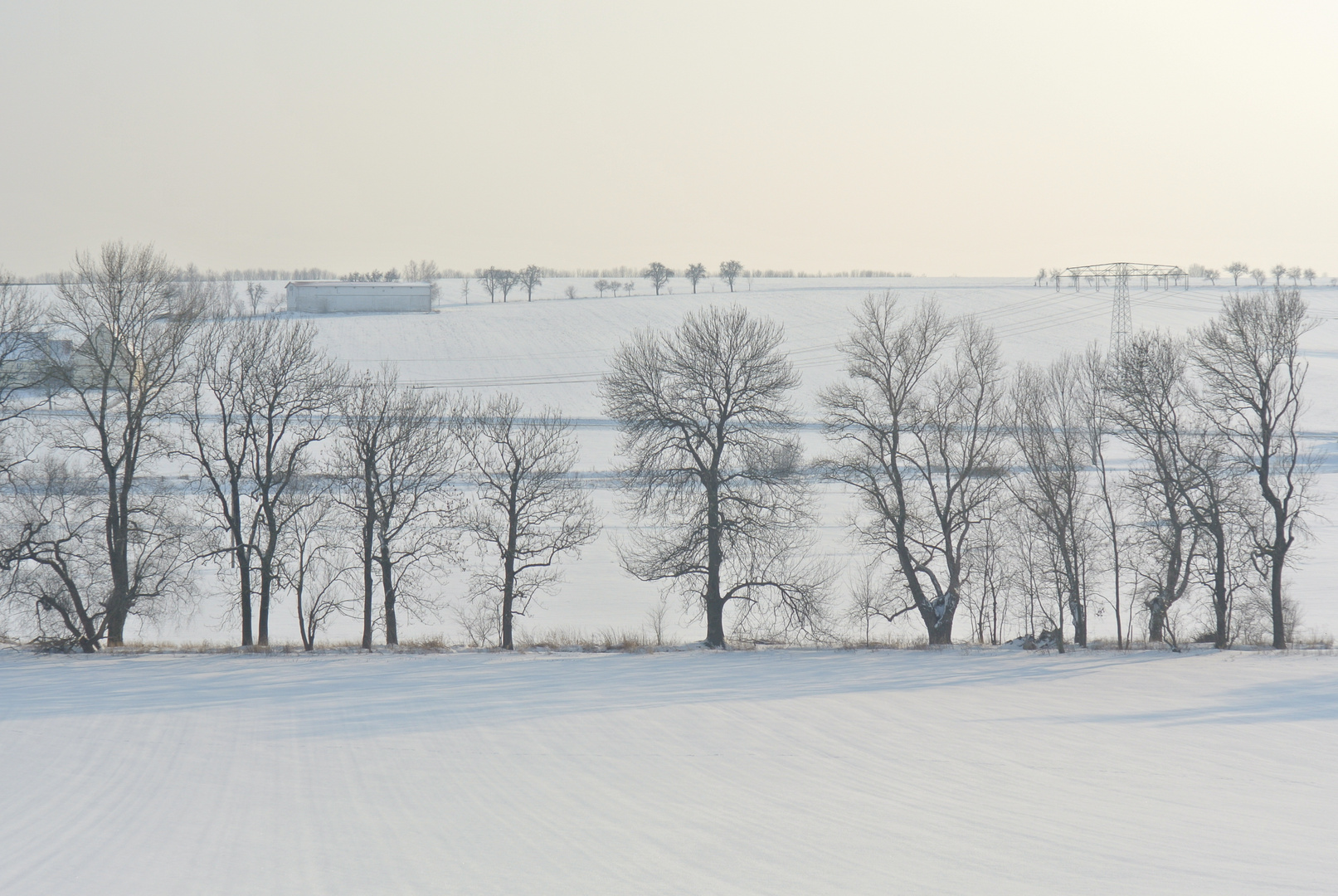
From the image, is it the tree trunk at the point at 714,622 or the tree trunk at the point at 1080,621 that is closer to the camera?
the tree trunk at the point at 714,622

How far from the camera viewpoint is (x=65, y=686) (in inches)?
806

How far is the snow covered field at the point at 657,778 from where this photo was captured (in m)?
10.4

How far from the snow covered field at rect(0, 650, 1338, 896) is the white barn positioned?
94.7m

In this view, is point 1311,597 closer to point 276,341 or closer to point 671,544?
point 671,544

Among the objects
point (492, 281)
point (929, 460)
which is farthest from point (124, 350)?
point (492, 281)

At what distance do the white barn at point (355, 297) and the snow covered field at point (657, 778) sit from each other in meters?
94.7

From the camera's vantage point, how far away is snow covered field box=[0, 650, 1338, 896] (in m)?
10.4

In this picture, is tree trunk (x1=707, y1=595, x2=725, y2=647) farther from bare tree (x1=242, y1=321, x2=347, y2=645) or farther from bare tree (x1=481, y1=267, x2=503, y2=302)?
bare tree (x1=481, y1=267, x2=503, y2=302)

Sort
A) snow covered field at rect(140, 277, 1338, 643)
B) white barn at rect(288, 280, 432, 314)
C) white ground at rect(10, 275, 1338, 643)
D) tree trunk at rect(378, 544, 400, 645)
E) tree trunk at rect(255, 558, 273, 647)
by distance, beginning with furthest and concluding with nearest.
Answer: white barn at rect(288, 280, 432, 314) → snow covered field at rect(140, 277, 1338, 643) → white ground at rect(10, 275, 1338, 643) → tree trunk at rect(378, 544, 400, 645) → tree trunk at rect(255, 558, 273, 647)

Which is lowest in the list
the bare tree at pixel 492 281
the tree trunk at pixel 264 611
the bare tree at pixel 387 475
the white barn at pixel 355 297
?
the tree trunk at pixel 264 611

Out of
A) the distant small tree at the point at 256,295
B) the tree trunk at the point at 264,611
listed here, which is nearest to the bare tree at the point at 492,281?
the distant small tree at the point at 256,295

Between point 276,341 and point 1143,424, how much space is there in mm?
28933

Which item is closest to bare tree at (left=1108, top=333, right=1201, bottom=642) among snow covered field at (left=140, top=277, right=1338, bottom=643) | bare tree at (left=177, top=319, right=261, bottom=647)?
snow covered field at (left=140, top=277, right=1338, bottom=643)

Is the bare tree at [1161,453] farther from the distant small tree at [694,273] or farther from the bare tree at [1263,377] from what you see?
the distant small tree at [694,273]
